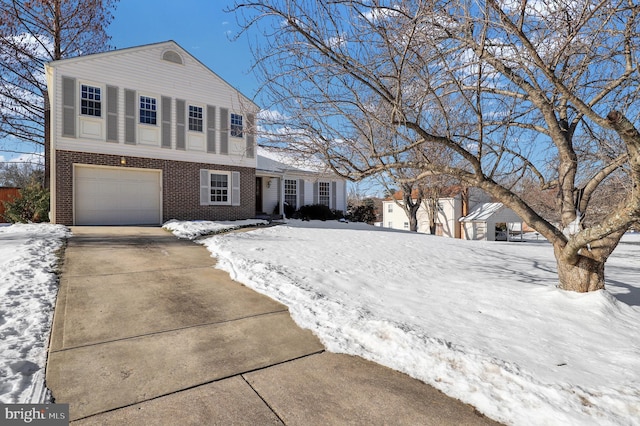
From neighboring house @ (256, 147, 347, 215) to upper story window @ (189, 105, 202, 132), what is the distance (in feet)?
12.5

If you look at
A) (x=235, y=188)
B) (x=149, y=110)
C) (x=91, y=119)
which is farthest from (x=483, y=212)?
(x=91, y=119)

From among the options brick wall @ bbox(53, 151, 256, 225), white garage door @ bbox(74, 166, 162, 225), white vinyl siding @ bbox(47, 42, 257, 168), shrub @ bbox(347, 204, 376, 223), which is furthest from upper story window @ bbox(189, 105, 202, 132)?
shrub @ bbox(347, 204, 376, 223)

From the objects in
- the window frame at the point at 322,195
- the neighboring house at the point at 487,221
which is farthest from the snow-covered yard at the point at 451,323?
the neighboring house at the point at 487,221

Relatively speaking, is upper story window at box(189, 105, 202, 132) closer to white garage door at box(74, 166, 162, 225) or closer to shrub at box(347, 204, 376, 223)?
white garage door at box(74, 166, 162, 225)

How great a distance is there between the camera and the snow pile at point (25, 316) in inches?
110

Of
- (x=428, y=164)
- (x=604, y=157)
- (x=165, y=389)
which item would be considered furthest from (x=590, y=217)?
(x=165, y=389)

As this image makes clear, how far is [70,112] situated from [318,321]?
1286 cm

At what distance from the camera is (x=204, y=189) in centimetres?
1532

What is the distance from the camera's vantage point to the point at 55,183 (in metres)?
12.3

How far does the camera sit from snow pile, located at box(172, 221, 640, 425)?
2820 mm

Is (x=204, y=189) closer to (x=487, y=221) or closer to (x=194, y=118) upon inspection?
(x=194, y=118)

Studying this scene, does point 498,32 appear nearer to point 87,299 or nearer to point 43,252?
point 87,299

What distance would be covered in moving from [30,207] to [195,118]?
7.60m

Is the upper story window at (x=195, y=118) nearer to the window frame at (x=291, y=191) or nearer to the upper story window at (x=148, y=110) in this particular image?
the upper story window at (x=148, y=110)
